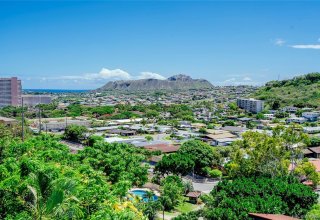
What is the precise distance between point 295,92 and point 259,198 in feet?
278

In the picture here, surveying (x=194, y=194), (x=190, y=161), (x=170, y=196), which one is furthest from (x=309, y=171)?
(x=190, y=161)

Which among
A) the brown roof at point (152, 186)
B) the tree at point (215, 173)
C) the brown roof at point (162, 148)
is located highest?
the tree at point (215, 173)

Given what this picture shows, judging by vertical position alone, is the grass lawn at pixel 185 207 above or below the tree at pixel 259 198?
below

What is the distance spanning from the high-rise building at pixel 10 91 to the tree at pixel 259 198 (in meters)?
81.3

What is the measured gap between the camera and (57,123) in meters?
67.5

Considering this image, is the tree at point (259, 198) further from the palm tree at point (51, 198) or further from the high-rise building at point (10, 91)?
the high-rise building at point (10, 91)

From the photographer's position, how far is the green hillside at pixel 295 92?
86.7m

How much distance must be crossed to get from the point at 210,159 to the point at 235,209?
14.0 meters

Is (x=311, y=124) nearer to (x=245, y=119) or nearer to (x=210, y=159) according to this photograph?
(x=245, y=119)

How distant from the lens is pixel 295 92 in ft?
317

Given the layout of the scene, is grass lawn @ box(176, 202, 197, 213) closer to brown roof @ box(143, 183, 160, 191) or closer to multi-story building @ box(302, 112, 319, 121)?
brown roof @ box(143, 183, 160, 191)

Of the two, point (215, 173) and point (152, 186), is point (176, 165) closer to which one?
point (152, 186)

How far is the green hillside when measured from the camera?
284 ft

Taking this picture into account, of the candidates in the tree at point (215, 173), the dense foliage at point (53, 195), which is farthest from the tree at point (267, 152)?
the dense foliage at point (53, 195)
